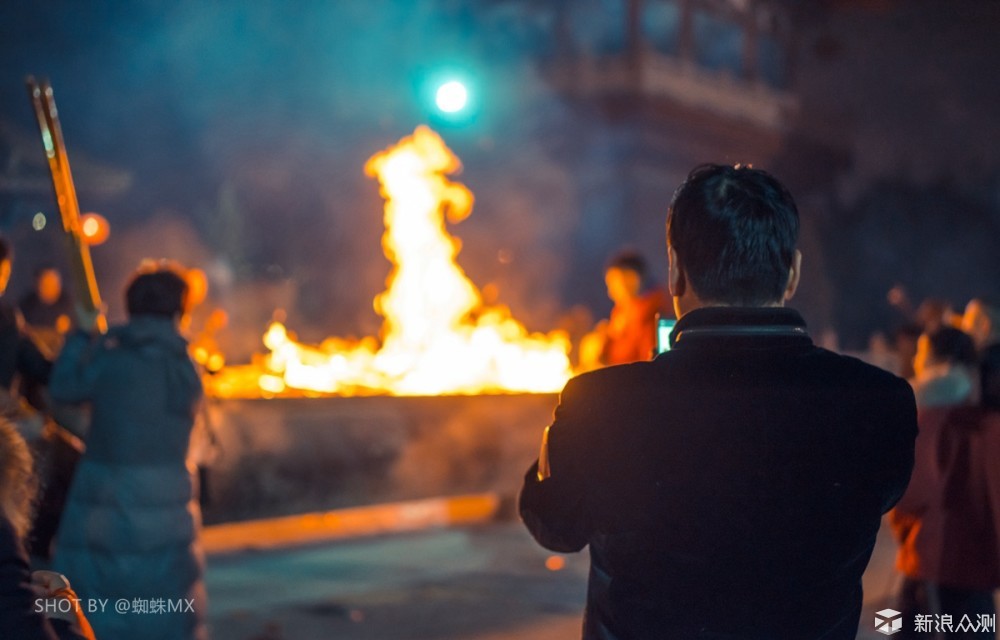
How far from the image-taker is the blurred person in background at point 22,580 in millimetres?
1343

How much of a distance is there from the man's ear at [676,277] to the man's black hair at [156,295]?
2.14 m

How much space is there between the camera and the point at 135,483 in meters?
A: 3.32

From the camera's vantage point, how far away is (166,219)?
13.2m

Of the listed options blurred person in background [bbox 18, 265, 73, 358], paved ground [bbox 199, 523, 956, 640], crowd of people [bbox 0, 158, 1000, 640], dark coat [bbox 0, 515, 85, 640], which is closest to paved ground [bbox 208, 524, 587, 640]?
paved ground [bbox 199, 523, 956, 640]

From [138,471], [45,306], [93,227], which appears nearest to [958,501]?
[138,471]

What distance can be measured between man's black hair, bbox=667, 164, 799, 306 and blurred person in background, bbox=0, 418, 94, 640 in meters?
1.04

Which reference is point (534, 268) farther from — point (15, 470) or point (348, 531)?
point (15, 470)

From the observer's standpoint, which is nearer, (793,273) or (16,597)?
(16,597)

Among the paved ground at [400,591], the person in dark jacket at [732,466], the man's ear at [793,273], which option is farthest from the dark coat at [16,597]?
the paved ground at [400,591]

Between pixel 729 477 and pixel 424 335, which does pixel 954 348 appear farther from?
pixel 424 335

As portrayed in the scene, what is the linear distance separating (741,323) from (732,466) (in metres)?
0.23

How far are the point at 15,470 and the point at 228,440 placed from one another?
194 inches

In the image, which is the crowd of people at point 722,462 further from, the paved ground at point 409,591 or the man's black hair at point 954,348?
the paved ground at point 409,591

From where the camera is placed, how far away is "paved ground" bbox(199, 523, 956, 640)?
17.5ft
